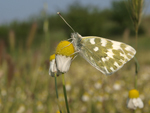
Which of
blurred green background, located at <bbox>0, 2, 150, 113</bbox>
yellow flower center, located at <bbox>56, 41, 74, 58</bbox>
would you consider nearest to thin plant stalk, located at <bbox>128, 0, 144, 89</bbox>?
blurred green background, located at <bbox>0, 2, 150, 113</bbox>

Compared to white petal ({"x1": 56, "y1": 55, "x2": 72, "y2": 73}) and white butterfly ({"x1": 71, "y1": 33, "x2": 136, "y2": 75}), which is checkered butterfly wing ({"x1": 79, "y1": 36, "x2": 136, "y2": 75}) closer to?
white butterfly ({"x1": 71, "y1": 33, "x2": 136, "y2": 75})

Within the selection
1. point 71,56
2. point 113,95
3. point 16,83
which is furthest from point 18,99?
point 71,56

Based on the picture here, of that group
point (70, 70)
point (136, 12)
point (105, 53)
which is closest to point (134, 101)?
point (105, 53)

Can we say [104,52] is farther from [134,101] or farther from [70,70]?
[70,70]

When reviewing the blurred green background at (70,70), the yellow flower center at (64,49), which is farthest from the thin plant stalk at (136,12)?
the yellow flower center at (64,49)

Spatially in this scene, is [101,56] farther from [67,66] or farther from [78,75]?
[78,75]

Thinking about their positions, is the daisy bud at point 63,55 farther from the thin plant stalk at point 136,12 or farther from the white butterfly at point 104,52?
the thin plant stalk at point 136,12

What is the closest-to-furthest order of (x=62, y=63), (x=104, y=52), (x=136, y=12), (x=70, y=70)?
(x=62, y=63)
(x=136, y=12)
(x=104, y=52)
(x=70, y=70)
